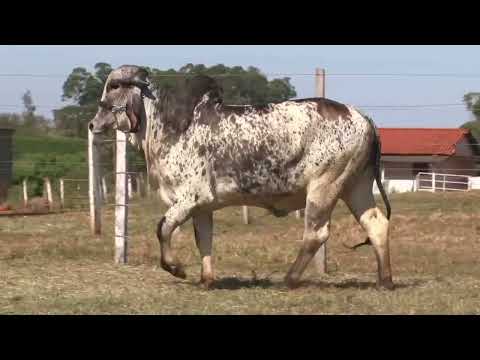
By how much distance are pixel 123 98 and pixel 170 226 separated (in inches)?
59.3

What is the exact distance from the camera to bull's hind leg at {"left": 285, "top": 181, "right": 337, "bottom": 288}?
877cm

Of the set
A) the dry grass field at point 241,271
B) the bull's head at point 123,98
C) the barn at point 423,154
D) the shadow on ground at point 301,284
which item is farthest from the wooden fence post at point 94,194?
the barn at point 423,154

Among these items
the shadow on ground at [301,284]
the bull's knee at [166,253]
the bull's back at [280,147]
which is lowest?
the shadow on ground at [301,284]

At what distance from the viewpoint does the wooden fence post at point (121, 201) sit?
11711 mm

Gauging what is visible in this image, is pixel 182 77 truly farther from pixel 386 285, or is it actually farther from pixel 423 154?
pixel 423 154

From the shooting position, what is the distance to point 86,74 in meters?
21.7

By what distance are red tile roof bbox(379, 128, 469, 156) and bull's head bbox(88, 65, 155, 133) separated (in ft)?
114

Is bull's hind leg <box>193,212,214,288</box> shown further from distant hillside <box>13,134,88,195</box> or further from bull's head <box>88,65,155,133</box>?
distant hillside <box>13,134,88,195</box>

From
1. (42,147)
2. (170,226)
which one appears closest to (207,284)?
(170,226)

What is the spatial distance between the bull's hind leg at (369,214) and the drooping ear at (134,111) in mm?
2240

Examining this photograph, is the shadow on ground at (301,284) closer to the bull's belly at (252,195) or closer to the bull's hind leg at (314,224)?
the bull's hind leg at (314,224)

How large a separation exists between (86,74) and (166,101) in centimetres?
1280

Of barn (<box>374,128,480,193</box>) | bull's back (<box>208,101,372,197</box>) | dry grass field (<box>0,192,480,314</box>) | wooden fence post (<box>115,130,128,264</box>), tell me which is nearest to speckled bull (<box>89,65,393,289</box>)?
bull's back (<box>208,101,372,197</box>)

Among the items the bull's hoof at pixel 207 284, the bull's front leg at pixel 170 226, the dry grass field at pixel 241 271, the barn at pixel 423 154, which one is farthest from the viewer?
the barn at pixel 423 154
